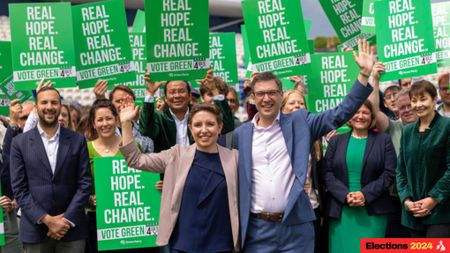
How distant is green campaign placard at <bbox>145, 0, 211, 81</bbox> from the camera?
271 inches

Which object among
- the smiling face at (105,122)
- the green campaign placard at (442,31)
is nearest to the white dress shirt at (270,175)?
the smiling face at (105,122)

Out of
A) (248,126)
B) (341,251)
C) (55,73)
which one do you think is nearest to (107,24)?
(55,73)

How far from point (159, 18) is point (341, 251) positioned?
2707mm

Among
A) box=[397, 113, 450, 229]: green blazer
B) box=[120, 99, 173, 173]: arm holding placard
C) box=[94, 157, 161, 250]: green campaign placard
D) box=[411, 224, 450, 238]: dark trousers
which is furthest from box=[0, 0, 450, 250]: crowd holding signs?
box=[411, 224, 450, 238]: dark trousers

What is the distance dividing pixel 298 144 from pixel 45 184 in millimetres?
2243

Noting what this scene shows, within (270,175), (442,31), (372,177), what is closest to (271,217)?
(270,175)

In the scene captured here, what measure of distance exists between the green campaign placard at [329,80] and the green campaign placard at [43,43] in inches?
93.8

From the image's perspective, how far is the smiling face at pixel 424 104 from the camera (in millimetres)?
6270

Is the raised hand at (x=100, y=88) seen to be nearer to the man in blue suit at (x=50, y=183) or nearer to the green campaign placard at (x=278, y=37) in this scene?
the man in blue suit at (x=50, y=183)

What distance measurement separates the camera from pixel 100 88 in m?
7.46

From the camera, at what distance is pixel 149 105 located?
636 cm

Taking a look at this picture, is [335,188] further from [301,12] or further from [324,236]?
[301,12]

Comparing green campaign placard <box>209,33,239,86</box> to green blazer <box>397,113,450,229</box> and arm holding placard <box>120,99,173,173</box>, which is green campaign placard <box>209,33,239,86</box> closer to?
green blazer <box>397,113,450,229</box>

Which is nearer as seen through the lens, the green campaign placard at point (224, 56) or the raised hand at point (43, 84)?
the raised hand at point (43, 84)
